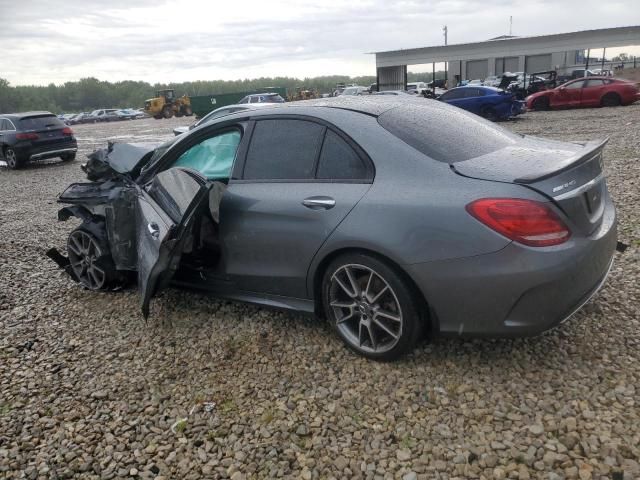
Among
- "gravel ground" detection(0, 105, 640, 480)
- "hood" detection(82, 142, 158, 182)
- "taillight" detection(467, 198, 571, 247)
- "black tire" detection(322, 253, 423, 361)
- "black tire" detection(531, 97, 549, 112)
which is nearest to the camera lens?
"gravel ground" detection(0, 105, 640, 480)

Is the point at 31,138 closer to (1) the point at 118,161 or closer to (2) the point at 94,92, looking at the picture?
(1) the point at 118,161

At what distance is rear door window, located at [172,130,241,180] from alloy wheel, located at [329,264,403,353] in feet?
4.09

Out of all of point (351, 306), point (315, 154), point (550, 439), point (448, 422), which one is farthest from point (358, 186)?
point (550, 439)

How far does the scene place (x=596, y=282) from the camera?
2.87 m

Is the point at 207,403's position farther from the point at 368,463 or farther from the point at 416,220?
the point at 416,220

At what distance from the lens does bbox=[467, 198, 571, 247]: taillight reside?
8.38ft

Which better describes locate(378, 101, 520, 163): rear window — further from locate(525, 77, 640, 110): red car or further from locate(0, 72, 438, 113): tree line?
locate(0, 72, 438, 113): tree line

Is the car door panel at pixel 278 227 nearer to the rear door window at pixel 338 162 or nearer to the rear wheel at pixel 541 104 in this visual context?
the rear door window at pixel 338 162

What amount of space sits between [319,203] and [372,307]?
701mm

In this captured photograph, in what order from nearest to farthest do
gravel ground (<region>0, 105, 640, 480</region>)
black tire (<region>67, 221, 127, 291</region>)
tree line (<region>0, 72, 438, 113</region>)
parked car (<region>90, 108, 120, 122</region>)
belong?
gravel ground (<region>0, 105, 640, 480</region>) < black tire (<region>67, 221, 127, 291</region>) < parked car (<region>90, 108, 120, 122</region>) < tree line (<region>0, 72, 438, 113</region>)

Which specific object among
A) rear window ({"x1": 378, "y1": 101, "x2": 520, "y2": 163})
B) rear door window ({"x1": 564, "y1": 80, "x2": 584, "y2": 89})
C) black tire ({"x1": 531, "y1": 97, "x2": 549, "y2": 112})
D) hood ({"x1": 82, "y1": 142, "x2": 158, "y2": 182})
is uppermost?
rear window ({"x1": 378, "y1": 101, "x2": 520, "y2": 163})

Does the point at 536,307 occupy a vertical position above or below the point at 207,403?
above

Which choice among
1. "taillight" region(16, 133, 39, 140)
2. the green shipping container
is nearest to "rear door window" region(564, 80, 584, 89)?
"taillight" region(16, 133, 39, 140)

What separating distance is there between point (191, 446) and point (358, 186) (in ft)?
5.48
